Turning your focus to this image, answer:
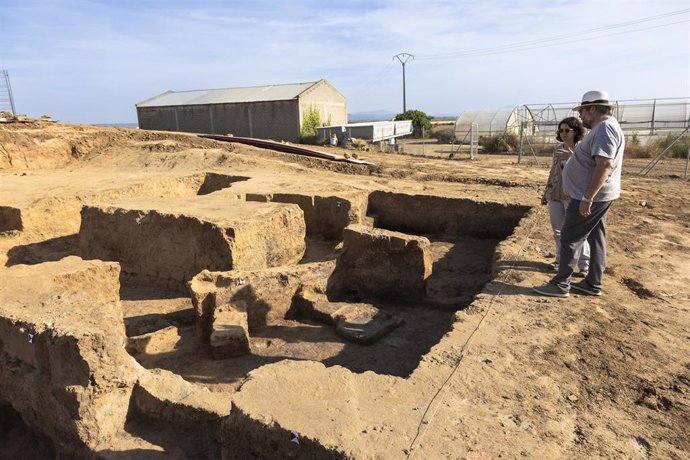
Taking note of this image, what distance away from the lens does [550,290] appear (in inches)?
175

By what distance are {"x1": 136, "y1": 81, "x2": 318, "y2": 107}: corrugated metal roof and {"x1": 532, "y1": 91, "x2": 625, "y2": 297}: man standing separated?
20693 mm

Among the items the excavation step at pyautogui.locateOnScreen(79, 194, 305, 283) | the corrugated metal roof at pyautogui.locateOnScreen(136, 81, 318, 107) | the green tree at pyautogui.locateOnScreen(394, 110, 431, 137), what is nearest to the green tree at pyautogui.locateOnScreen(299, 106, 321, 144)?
the corrugated metal roof at pyautogui.locateOnScreen(136, 81, 318, 107)

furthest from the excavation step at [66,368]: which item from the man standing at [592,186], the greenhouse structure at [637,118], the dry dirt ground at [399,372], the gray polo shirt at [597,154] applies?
the greenhouse structure at [637,118]

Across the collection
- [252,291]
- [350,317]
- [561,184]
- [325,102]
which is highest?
[325,102]

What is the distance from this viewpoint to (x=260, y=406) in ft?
9.14

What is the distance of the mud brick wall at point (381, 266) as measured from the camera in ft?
21.5

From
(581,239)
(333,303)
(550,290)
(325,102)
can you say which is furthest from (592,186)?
(325,102)

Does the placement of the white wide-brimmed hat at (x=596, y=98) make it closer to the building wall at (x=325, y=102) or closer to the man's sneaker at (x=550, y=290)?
the man's sneaker at (x=550, y=290)

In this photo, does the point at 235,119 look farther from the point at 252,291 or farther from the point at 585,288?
the point at 585,288

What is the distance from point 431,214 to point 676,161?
11.4 metres

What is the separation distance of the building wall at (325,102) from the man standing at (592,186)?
2020 centimetres

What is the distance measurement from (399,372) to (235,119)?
2211 cm

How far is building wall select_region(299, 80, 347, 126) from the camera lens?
2380cm

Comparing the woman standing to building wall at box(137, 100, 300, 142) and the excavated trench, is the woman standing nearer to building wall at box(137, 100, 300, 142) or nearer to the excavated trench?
the excavated trench
